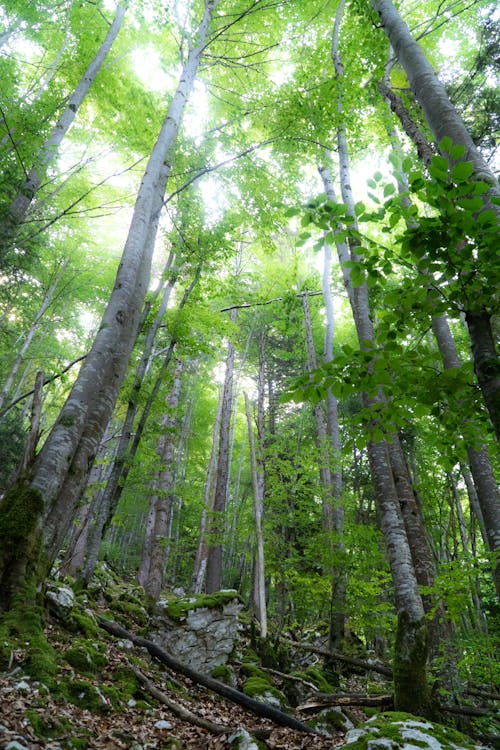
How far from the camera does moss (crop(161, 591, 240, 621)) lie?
261 inches

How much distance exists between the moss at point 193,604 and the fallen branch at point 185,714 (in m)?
2.12

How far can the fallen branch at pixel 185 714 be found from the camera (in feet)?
12.6

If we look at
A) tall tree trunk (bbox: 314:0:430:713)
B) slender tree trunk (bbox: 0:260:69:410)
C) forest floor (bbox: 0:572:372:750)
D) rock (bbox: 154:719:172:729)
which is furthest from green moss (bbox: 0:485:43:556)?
slender tree trunk (bbox: 0:260:69:410)

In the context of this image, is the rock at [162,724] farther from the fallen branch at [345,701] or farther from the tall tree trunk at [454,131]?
the tall tree trunk at [454,131]

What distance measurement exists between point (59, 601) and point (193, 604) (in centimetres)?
276

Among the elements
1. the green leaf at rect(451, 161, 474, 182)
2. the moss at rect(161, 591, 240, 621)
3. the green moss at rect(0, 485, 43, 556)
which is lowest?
the moss at rect(161, 591, 240, 621)

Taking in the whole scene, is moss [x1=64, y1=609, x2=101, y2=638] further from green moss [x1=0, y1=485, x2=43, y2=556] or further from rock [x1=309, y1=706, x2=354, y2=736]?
rock [x1=309, y1=706, x2=354, y2=736]

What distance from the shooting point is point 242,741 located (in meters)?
3.44

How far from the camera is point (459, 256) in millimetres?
1862

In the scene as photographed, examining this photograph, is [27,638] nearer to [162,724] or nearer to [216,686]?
[162,724]

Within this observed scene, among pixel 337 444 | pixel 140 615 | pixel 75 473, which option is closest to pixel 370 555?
pixel 337 444

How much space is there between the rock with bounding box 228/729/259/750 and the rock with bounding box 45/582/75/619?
2394 mm

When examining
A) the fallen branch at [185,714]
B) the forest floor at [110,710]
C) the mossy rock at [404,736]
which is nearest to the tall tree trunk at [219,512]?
the forest floor at [110,710]

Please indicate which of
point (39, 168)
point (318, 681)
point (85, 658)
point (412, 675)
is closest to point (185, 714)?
point (85, 658)
